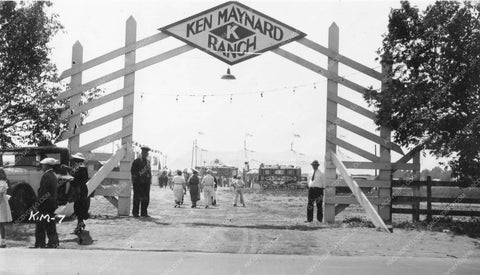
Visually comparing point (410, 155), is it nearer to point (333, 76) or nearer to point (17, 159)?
point (333, 76)

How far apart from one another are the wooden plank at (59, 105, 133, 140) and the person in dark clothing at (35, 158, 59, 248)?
13.1 feet

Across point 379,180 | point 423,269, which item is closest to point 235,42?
point 379,180

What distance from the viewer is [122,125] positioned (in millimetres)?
13938

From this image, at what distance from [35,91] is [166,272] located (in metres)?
9.19

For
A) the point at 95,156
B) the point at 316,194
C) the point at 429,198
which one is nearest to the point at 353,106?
the point at 316,194

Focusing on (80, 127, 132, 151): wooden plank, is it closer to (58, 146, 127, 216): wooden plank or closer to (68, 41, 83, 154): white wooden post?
(68, 41, 83, 154): white wooden post

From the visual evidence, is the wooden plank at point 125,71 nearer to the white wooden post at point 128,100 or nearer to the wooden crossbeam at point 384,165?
the white wooden post at point 128,100

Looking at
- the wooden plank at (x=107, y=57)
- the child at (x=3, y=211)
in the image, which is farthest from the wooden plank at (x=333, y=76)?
the child at (x=3, y=211)

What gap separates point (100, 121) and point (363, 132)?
6.78 metres

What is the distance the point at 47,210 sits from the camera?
9.46 meters

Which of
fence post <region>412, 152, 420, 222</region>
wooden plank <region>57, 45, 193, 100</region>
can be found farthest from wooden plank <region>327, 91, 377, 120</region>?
wooden plank <region>57, 45, 193, 100</region>

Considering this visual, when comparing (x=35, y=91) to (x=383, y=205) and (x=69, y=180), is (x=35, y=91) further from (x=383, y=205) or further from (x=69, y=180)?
(x=383, y=205)

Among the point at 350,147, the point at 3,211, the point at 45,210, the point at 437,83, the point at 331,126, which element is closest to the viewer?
the point at 45,210

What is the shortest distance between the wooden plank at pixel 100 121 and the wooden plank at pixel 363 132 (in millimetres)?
5269
